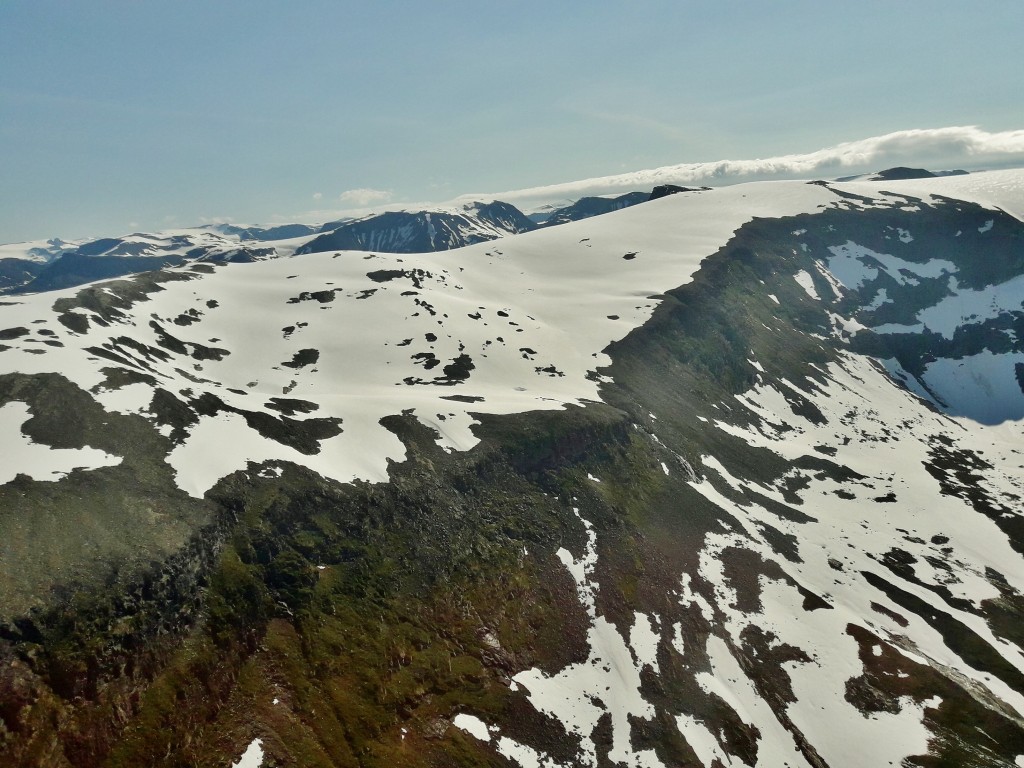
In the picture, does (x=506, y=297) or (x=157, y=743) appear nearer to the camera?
(x=157, y=743)

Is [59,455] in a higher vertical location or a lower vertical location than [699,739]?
higher

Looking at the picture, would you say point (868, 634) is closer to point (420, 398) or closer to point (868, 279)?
point (420, 398)

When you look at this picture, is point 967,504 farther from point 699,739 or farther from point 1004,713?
point 699,739

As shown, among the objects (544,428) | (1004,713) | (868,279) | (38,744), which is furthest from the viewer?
(868,279)

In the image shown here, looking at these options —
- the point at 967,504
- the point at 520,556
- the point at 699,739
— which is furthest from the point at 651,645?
the point at 967,504

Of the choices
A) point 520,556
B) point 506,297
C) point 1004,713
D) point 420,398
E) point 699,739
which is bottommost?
point 1004,713

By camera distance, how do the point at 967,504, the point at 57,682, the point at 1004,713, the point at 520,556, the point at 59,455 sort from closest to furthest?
1. the point at 57,682
2. the point at 59,455
3. the point at 1004,713
4. the point at 520,556
5. the point at 967,504
